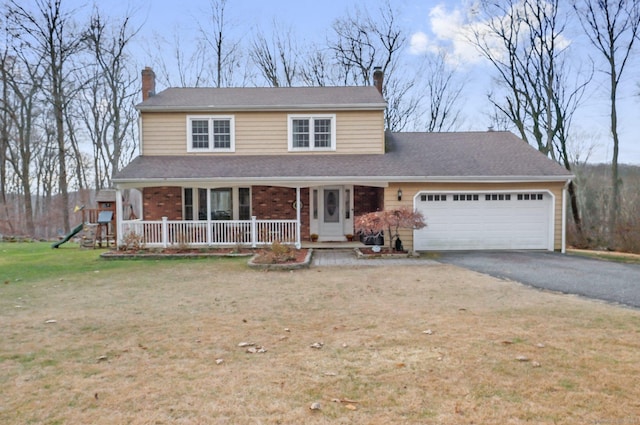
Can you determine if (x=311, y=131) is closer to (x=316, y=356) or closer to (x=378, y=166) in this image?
(x=378, y=166)

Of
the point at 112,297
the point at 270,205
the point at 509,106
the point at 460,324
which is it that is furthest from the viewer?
the point at 509,106

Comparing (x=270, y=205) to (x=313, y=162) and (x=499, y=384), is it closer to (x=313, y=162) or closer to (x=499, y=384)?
(x=313, y=162)

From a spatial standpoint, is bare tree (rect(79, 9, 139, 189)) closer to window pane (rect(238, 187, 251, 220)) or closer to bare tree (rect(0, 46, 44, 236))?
bare tree (rect(0, 46, 44, 236))

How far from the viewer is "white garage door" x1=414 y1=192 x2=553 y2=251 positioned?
13.4 meters

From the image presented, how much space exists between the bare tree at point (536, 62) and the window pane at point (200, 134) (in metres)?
15.7

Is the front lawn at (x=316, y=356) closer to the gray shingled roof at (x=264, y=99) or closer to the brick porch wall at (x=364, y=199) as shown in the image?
the brick porch wall at (x=364, y=199)

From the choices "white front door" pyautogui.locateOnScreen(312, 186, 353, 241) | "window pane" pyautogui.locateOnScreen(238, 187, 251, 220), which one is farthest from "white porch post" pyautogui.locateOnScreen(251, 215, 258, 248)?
"white front door" pyautogui.locateOnScreen(312, 186, 353, 241)

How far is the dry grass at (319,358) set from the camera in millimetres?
2949

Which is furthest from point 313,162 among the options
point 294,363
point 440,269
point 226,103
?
point 294,363

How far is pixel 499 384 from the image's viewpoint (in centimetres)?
333

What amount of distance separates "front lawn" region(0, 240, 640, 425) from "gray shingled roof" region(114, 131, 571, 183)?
19.4 ft

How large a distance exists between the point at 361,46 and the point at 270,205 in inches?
628

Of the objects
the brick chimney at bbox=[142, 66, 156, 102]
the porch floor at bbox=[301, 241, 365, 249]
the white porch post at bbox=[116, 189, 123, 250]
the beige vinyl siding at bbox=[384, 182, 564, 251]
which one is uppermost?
the brick chimney at bbox=[142, 66, 156, 102]

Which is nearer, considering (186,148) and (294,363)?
(294,363)
